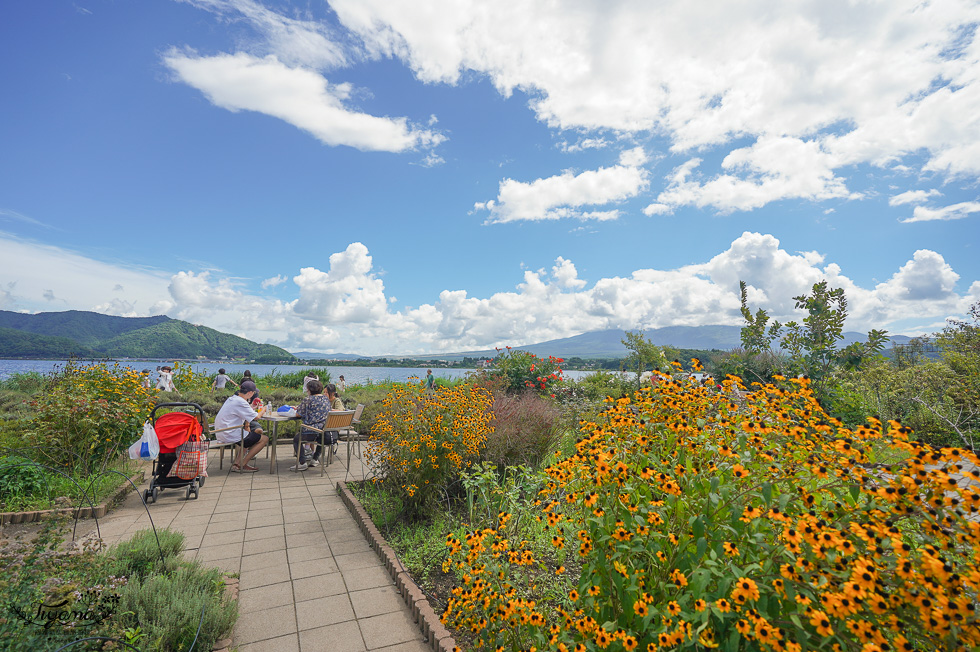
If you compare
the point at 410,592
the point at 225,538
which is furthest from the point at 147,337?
the point at 410,592

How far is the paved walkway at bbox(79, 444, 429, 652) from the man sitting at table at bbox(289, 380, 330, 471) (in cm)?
71

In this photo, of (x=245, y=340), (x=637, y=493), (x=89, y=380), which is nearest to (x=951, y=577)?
(x=637, y=493)

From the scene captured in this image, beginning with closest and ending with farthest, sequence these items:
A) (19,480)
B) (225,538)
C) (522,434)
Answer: (225,538)
(19,480)
(522,434)

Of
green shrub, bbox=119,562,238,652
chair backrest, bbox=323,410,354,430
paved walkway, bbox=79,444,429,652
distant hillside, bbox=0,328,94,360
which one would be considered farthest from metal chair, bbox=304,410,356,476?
distant hillside, bbox=0,328,94,360

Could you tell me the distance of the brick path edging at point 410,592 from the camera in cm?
255

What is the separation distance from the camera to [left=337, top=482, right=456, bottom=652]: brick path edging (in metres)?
2.55

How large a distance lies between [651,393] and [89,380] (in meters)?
7.24

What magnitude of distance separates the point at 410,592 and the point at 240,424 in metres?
4.44

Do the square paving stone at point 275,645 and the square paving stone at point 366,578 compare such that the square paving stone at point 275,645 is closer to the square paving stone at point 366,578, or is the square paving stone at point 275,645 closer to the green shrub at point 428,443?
the square paving stone at point 366,578

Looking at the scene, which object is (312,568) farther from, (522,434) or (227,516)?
(522,434)

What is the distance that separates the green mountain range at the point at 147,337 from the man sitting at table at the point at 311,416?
37.9m

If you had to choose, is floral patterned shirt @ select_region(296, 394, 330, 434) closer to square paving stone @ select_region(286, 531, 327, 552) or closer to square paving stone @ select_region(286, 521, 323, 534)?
square paving stone @ select_region(286, 521, 323, 534)

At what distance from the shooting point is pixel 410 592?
3002 millimetres

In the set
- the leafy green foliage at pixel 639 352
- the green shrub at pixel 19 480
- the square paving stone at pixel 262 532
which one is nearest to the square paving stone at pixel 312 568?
the square paving stone at pixel 262 532
